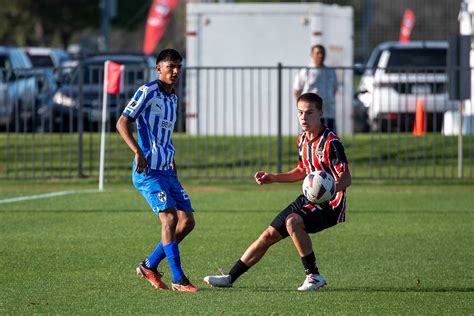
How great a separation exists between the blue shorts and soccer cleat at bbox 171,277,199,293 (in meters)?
0.57

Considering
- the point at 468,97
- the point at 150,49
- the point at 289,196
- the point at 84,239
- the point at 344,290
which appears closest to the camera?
the point at 344,290

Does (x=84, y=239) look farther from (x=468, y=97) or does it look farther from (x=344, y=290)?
(x=468, y=97)

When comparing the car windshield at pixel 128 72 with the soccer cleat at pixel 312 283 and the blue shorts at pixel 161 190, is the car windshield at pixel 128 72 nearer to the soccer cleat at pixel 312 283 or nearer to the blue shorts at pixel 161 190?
the blue shorts at pixel 161 190

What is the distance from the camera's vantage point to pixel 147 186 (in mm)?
9570

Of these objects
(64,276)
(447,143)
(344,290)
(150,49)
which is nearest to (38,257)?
(64,276)

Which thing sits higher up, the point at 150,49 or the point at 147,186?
the point at 150,49

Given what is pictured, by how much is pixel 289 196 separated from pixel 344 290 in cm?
827

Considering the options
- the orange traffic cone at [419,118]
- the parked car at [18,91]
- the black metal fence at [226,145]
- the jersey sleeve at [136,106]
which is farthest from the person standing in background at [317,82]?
the jersey sleeve at [136,106]

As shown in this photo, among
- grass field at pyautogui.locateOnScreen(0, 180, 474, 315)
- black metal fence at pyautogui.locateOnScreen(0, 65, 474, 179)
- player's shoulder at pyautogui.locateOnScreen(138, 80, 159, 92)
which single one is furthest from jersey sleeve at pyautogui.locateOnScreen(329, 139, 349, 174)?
black metal fence at pyautogui.locateOnScreen(0, 65, 474, 179)

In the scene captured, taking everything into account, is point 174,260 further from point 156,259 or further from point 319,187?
point 319,187

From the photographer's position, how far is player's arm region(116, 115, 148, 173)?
9359mm

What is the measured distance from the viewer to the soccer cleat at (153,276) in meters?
9.47

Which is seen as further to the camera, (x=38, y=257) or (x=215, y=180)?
(x=215, y=180)

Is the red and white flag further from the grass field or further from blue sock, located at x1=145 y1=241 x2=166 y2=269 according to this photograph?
blue sock, located at x1=145 y1=241 x2=166 y2=269
